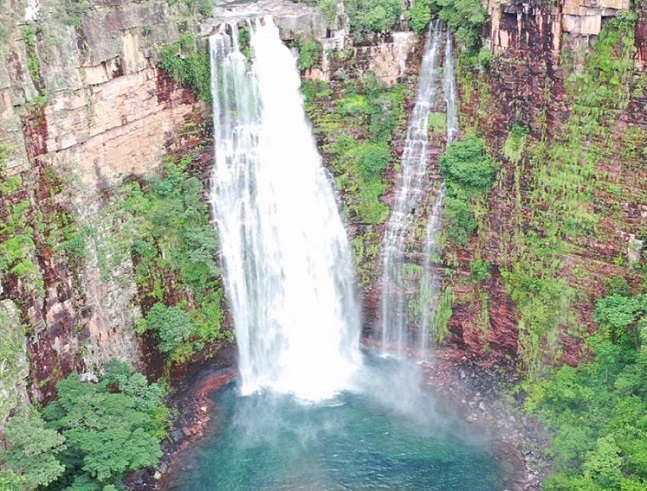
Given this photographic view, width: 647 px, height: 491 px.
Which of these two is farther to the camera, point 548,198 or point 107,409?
point 548,198

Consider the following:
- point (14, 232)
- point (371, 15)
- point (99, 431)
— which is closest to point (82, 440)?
point (99, 431)

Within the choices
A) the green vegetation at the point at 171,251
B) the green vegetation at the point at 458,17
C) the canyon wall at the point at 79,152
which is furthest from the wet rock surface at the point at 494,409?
the green vegetation at the point at 458,17

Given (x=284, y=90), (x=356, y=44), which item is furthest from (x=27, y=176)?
(x=356, y=44)

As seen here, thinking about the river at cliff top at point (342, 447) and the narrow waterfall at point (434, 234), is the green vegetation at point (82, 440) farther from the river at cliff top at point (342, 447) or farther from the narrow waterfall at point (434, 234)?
the narrow waterfall at point (434, 234)

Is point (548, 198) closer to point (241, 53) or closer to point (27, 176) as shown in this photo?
point (241, 53)

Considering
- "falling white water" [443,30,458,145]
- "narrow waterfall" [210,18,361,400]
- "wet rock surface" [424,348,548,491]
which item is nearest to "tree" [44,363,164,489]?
"narrow waterfall" [210,18,361,400]

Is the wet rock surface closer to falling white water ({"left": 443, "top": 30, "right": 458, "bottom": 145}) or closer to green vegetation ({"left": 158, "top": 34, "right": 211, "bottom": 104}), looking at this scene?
falling white water ({"left": 443, "top": 30, "right": 458, "bottom": 145})

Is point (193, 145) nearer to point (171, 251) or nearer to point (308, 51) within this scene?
point (171, 251)
